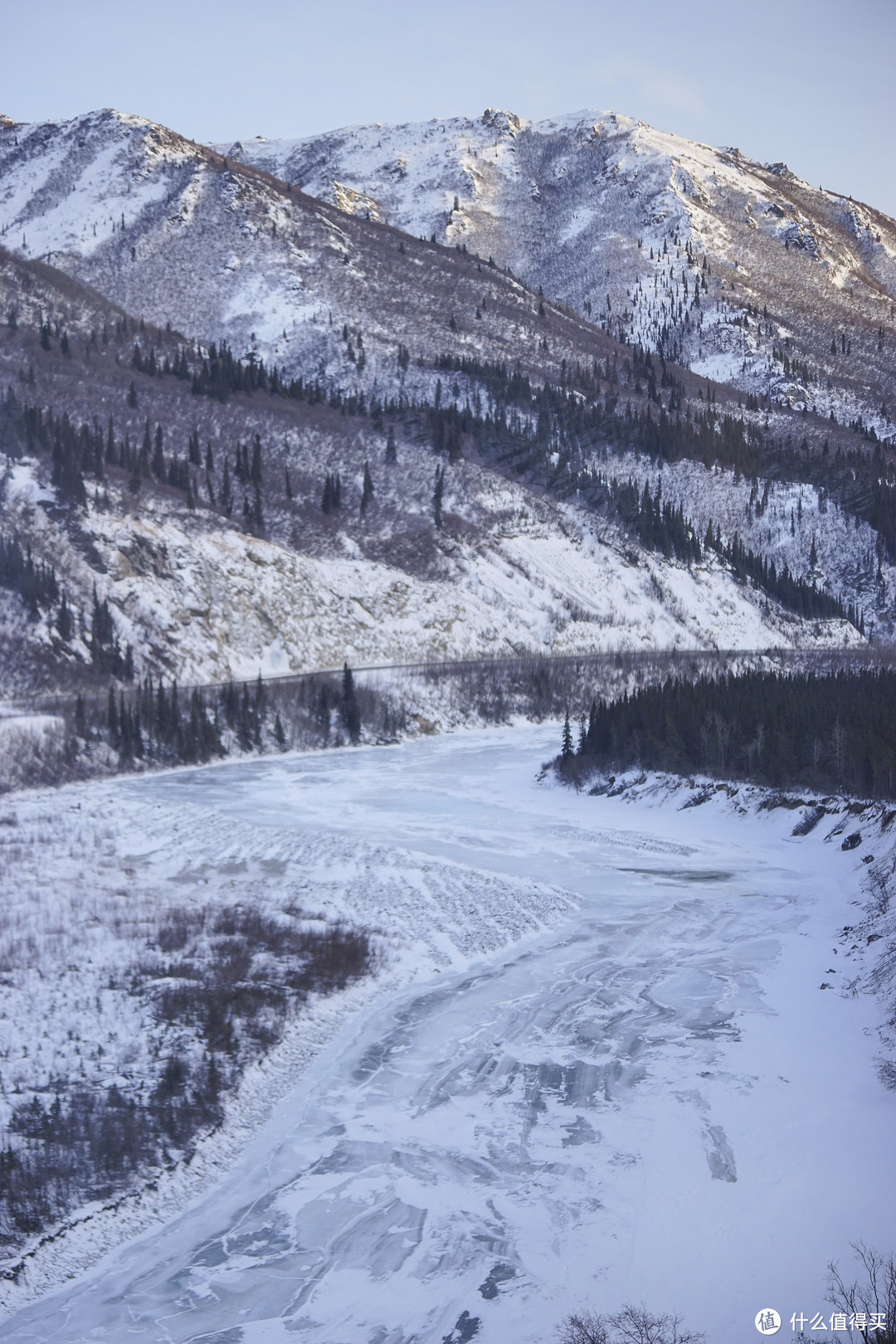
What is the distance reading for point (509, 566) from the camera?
11119 centimetres

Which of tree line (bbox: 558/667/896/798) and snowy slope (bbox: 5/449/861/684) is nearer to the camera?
tree line (bbox: 558/667/896/798)

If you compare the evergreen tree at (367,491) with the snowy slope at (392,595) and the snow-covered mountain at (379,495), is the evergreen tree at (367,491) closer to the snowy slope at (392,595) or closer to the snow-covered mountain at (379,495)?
the snow-covered mountain at (379,495)

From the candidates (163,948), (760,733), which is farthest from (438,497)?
(163,948)

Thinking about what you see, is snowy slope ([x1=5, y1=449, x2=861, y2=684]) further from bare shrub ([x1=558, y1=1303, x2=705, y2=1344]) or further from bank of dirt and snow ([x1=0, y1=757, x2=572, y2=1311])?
bare shrub ([x1=558, y1=1303, x2=705, y2=1344])

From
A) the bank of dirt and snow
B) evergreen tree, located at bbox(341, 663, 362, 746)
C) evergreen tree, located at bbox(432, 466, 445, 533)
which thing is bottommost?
the bank of dirt and snow

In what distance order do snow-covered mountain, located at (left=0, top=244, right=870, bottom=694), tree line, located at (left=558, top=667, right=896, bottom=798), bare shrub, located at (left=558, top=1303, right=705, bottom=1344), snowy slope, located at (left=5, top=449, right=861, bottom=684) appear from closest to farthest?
bare shrub, located at (left=558, top=1303, right=705, bottom=1344) → tree line, located at (left=558, top=667, right=896, bottom=798) → snowy slope, located at (left=5, top=449, right=861, bottom=684) → snow-covered mountain, located at (left=0, top=244, right=870, bottom=694)

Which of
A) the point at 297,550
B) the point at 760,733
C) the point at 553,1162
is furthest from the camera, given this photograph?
the point at 297,550

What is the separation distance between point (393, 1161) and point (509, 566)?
9738 centimetres

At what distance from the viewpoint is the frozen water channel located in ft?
40.1

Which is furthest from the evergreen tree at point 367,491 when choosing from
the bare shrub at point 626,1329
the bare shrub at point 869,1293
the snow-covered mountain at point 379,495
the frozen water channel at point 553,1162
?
the bare shrub at point 626,1329

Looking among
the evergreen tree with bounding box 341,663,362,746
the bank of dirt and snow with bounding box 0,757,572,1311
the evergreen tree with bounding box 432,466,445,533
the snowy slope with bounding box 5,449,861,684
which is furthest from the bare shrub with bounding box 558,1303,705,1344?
the evergreen tree with bounding box 432,466,445,533

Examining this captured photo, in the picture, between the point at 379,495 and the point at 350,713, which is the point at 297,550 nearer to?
the point at 379,495

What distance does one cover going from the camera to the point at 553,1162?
15.3 m

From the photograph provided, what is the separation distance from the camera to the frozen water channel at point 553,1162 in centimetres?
1221
